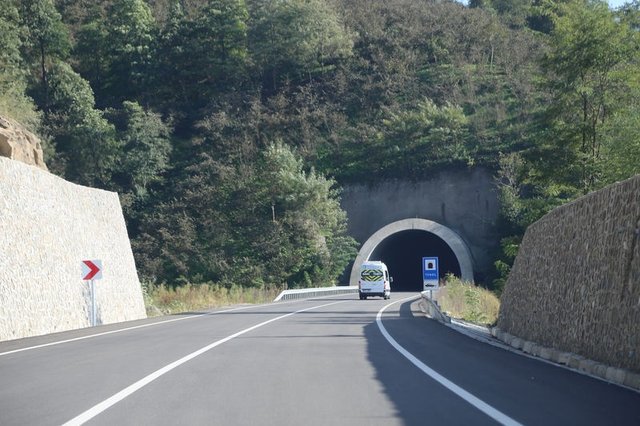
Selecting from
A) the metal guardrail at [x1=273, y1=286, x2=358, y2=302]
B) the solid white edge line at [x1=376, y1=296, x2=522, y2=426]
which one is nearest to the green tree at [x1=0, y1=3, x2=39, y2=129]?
the metal guardrail at [x1=273, y1=286, x2=358, y2=302]

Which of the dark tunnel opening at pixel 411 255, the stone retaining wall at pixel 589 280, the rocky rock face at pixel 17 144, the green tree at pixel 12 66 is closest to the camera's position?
the stone retaining wall at pixel 589 280

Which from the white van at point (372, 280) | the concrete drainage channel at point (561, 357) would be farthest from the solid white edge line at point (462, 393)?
the white van at point (372, 280)

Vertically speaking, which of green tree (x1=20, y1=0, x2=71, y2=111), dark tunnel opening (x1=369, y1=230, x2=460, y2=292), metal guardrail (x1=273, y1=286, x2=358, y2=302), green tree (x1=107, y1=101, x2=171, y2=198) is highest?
green tree (x1=20, y1=0, x2=71, y2=111)

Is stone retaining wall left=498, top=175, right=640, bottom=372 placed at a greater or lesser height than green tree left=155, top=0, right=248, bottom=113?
lesser

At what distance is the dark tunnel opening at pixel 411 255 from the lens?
66.3 m

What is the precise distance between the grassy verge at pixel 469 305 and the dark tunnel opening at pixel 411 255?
24142mm

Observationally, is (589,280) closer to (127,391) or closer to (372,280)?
(127,391)

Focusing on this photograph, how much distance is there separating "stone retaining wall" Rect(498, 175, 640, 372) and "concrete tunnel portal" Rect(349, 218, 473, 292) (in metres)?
40.0

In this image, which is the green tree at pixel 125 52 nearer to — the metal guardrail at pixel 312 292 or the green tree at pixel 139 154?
the green tree at pixel 139 154

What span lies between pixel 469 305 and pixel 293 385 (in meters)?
26.2

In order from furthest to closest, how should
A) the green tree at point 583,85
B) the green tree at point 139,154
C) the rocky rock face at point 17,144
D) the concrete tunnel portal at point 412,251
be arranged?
the green tree at point 139,154, the concrete tunnel portal at point 412,251, the rocky rock face at point 17,144, the green tree at point 583,85

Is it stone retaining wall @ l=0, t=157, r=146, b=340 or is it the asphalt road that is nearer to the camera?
the asphalt road

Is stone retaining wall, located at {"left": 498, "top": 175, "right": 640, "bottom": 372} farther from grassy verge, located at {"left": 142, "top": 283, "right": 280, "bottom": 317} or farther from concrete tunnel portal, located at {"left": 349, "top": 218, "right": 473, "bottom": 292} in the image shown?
concrete tunnel portal, located at {"left": 349, "top": 218, "right": 473, "bottom": 292}

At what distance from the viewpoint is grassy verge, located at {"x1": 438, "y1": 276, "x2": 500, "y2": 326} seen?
32.4m
